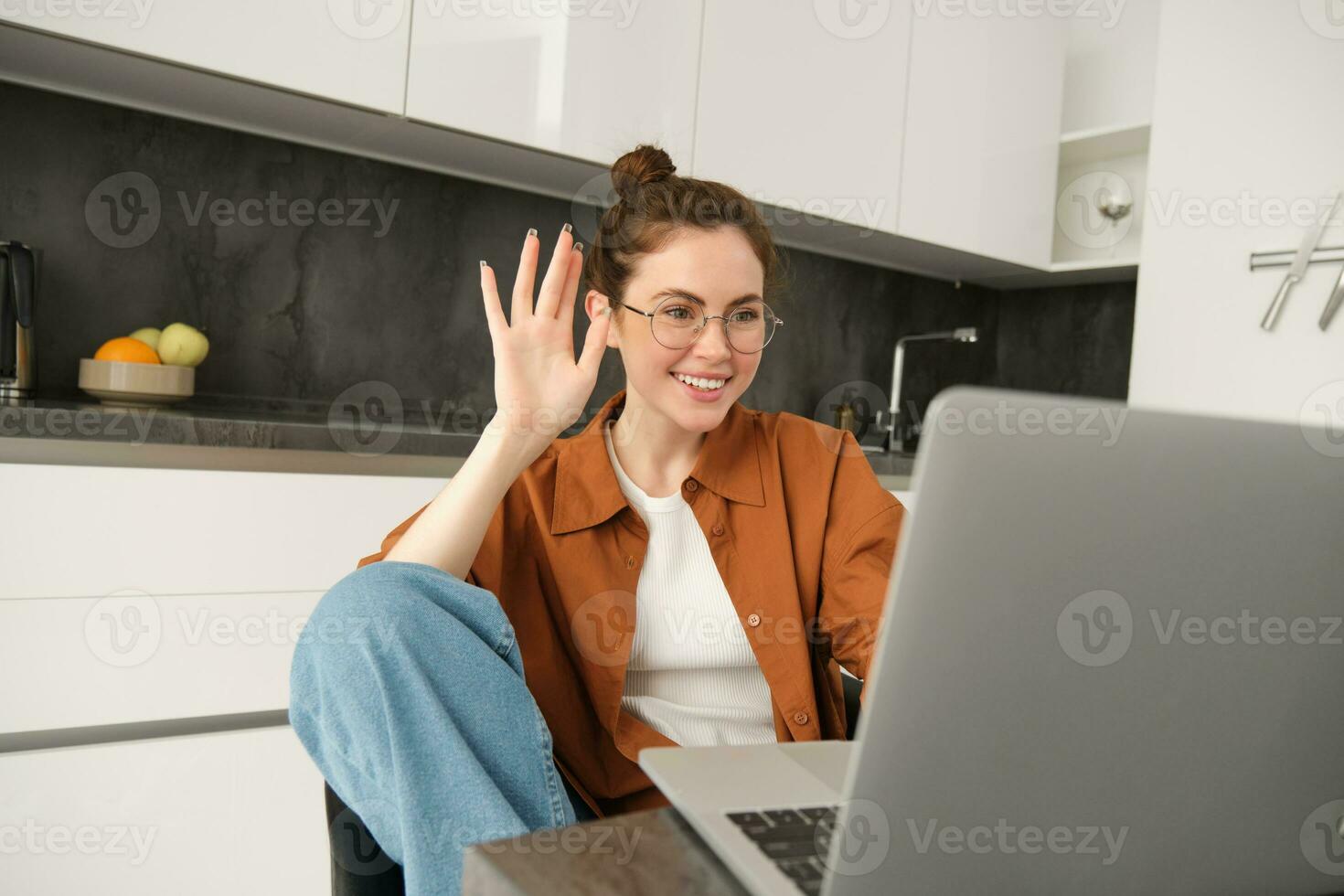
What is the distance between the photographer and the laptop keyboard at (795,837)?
0.47 m

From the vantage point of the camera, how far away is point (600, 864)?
462mm

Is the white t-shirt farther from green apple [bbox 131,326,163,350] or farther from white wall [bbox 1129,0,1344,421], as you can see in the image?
white wall [bbox 1129,0,1344,421]

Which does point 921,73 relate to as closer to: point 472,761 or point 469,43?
point 469,43

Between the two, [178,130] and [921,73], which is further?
[921,73]

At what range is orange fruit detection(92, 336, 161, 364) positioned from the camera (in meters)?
1.75

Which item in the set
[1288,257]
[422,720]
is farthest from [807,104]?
[422,720]

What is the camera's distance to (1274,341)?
2404mm

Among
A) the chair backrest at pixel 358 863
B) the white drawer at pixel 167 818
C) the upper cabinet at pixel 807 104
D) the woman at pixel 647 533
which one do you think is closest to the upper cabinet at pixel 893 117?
the upper cabinet at pixel 807 104

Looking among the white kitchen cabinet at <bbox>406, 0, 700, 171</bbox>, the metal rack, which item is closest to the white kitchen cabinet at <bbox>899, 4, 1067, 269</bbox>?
the metal rack

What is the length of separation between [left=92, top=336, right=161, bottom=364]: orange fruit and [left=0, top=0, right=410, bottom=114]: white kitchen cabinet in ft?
1.59

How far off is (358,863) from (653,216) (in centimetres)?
88

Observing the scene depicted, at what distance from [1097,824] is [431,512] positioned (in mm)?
729

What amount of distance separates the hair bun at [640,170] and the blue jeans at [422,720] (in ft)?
2.49

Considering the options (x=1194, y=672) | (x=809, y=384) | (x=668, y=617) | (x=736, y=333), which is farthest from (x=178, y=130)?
(x=1194, y=672)
